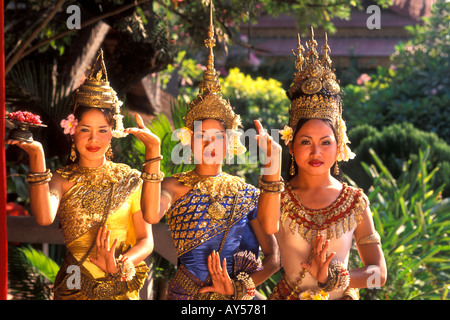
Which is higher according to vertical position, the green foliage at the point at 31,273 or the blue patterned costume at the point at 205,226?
the blue patterned costume at the point at 205,226

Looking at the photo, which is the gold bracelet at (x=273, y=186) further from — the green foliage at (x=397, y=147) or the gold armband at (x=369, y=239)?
the green foliage at (x=397, y=147)

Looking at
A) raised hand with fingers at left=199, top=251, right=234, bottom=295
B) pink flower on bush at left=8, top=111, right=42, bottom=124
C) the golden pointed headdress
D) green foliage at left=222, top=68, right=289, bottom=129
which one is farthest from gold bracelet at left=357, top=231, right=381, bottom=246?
green foliage at left=222, top=68, right=289, bottom=129

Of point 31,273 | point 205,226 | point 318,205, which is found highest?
point 318,205

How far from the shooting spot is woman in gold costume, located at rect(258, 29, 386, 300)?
349 centimetres

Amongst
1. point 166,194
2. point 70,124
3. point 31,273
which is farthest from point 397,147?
point 70,124

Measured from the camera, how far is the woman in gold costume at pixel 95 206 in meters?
3.49

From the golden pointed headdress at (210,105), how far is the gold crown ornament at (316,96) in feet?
1.04

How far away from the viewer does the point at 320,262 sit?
3.33 metres

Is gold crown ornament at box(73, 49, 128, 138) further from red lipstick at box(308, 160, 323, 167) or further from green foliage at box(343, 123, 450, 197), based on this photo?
green foliage at box(343, 123, 450, 197)

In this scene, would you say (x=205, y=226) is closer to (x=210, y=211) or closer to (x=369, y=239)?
(x=210, y=211)

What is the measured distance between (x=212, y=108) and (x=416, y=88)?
858cm

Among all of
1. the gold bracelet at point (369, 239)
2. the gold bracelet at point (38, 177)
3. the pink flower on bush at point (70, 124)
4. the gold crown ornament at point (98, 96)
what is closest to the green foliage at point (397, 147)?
the gold bracelet at point (369, 239)

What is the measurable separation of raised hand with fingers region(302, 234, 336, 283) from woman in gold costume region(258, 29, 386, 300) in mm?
49

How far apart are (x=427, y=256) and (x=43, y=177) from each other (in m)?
3.62
